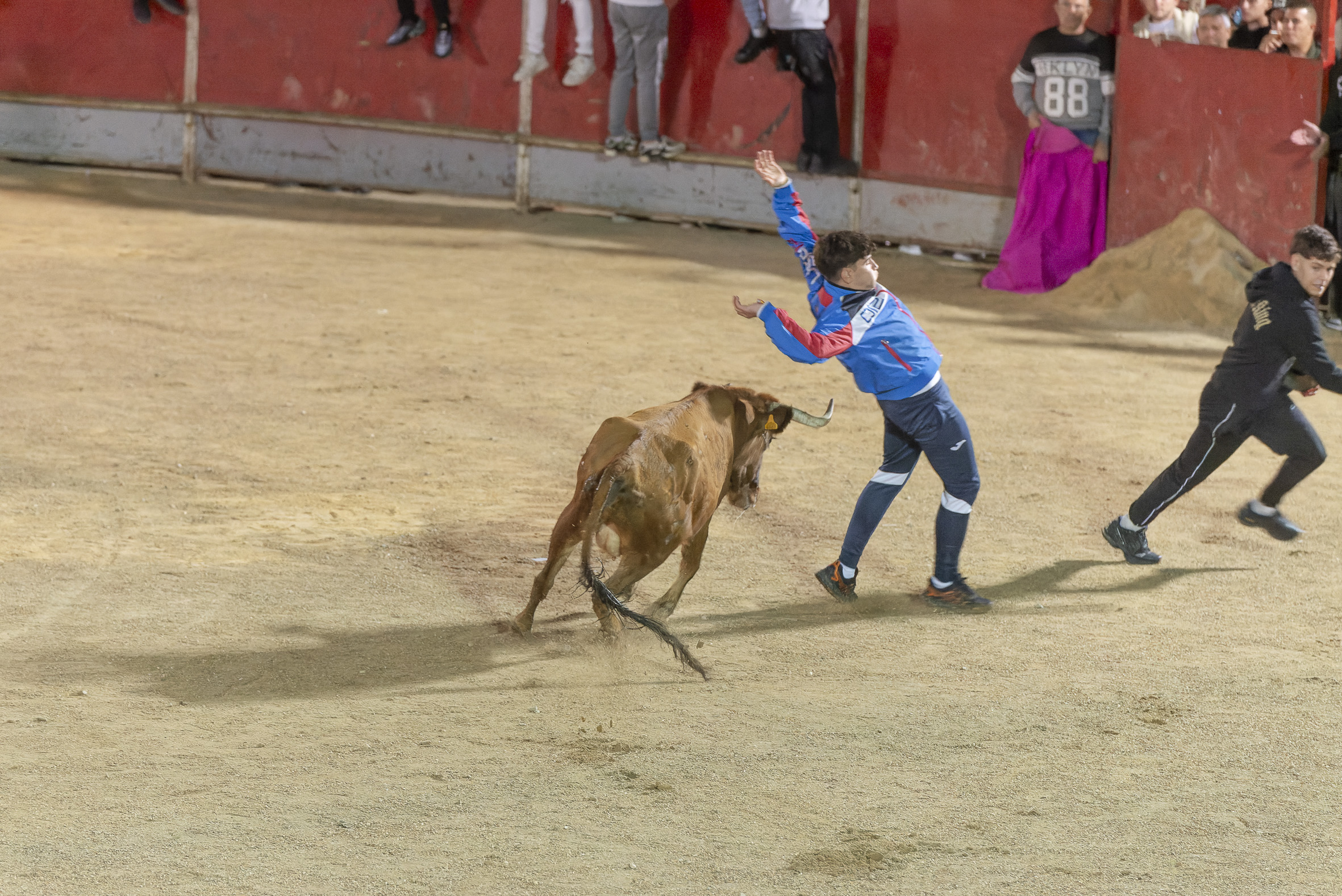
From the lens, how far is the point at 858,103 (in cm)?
1507

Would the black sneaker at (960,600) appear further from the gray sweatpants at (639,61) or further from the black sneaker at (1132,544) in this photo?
the gray sweatpants at (639,61)

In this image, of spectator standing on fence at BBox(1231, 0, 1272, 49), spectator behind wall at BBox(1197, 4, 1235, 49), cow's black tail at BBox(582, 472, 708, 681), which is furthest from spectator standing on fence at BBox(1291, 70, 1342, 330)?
cow's black tail at BBox(582, 472, 708, 681)

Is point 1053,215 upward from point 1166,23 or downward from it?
downward

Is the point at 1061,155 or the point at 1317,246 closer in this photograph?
the point at 1317,246

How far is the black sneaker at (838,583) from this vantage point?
6.86m

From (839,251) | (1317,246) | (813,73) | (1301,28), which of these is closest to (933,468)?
(839,251)

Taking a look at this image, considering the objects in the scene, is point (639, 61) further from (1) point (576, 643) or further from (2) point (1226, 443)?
(1) point (576, 643)

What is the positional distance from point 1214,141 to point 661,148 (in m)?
5.39

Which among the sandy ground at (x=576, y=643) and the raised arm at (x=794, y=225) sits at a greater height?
the raised arm at (x=794, y=225)

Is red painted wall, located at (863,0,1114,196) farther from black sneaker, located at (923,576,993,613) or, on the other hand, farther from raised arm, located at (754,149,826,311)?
black sneaker, located at (923,576,993,613)

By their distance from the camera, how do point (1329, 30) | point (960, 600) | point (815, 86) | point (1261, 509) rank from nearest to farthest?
point (960, 600), point (1261, 509), point (1329, 30), point (815, 86)

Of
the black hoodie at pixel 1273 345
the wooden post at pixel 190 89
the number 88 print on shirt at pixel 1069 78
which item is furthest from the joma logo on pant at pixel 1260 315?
the wooden post at pixel 190 89

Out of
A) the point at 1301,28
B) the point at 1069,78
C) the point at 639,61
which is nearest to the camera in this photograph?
the point at 1301,28

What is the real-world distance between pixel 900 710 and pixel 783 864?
4.25 feet
